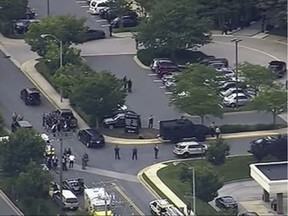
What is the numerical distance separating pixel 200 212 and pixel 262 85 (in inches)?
856

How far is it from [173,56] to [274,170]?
94.9 feet

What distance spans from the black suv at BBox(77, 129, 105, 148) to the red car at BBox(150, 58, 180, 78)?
14378 mm

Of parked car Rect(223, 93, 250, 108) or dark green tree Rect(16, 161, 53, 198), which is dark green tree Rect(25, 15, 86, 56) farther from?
dark green tree Rect(16, 161, 53, 198)

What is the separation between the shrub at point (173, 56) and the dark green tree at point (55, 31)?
478cm

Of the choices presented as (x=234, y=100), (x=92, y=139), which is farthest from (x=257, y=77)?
(x=92, y=139)

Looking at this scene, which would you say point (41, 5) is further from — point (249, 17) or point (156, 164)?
point (156, 164)

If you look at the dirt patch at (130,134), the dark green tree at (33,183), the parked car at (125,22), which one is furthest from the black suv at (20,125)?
the parked car at (125,22)

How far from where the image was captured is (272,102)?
350ft

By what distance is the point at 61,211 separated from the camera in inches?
3627

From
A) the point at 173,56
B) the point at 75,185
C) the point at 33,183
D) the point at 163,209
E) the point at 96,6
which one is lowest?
the point at 96,6

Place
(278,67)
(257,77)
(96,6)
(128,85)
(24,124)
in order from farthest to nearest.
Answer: (96,6)
(278,67)
(128,85)
(257,77)
(24,124)

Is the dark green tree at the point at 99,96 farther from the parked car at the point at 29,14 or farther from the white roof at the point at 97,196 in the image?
the parked car at the point at 29,14

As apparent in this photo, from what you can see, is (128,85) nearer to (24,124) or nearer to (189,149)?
(24,124)

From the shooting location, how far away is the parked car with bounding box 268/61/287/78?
387 ft
